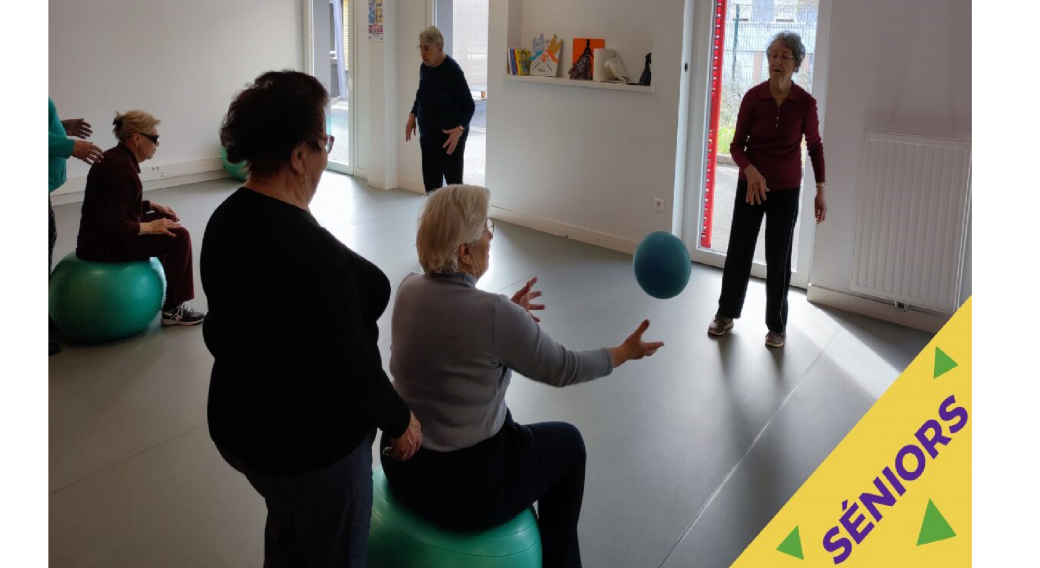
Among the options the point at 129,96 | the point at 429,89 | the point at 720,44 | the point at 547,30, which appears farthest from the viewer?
the point at 129,96

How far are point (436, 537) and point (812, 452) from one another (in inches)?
77.4

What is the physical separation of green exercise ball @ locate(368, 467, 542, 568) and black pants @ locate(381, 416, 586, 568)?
0.09 feet

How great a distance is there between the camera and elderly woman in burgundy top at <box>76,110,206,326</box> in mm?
4391

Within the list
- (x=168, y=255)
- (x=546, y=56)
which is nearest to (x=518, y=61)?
(x=546, y=56)

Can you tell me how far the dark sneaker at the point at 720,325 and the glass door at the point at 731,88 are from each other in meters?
0.99

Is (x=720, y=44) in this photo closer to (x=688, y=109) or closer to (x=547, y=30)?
(x=688, y=109)

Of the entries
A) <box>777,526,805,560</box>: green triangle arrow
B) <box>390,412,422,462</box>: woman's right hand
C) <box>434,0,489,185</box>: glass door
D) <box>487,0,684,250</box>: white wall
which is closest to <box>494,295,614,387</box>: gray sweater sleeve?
<box>390,412,422,462</box>: woman's right hand

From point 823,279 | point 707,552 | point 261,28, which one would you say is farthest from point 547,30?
point 707,552

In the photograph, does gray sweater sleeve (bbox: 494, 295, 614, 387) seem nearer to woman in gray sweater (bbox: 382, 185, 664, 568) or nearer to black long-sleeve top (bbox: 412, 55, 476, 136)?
woman in gray sweater (bbox: 382, 185, 664, 568)

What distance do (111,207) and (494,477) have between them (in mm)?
3015

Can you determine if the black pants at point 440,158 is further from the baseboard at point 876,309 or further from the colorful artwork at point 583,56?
the baseboard at point 876,309

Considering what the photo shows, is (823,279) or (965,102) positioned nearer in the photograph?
(965,102)

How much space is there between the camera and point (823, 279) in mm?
5461

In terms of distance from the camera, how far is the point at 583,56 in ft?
21.3
